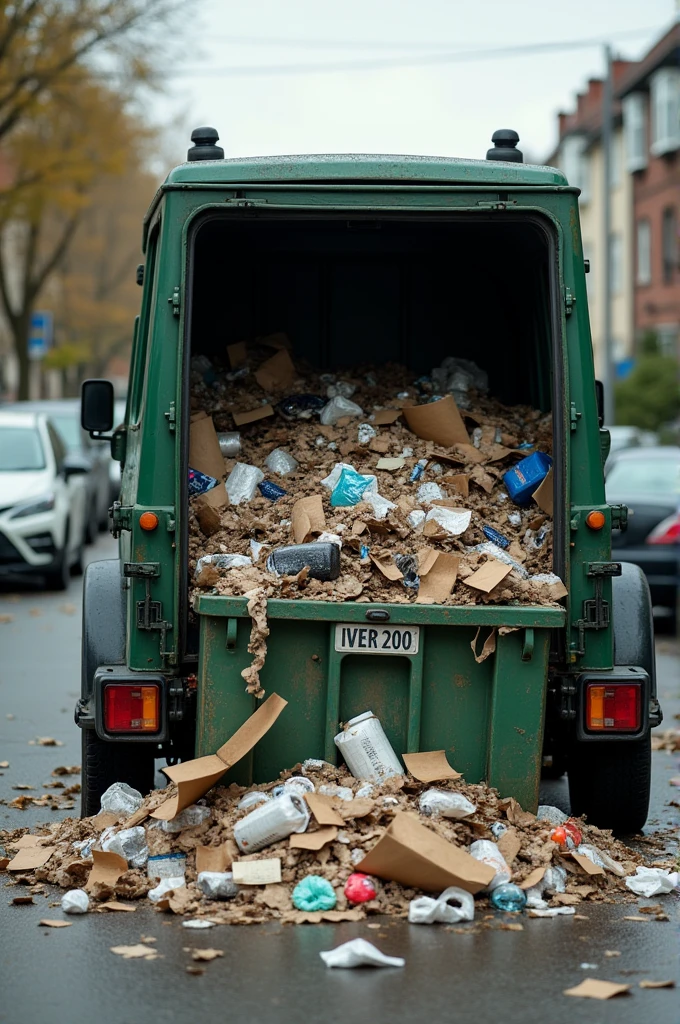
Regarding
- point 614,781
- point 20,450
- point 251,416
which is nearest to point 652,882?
point 614,781

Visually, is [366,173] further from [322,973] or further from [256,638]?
[322,973]

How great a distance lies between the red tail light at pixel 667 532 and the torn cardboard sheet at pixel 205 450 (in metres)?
7.19

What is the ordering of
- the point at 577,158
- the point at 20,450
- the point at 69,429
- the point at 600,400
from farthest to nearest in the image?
1. the point at 577,158
2. the point at 69,429
3. the point at 20,450
4. the point at 600,400

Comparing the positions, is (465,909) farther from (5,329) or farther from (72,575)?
(5,329)

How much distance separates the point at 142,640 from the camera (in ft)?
17.6

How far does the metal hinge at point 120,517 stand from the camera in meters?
5.51

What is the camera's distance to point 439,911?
4633 millimetres

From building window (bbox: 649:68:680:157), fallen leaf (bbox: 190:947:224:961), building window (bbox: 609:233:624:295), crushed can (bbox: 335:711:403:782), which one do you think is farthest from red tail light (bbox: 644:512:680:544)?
building window (bbox: 609:233:624:295)

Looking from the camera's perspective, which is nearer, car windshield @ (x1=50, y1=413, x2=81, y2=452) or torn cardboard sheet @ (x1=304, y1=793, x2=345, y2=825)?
torn cardboard sheet @ (x1=304, y1=793, x2=345, y2=825)

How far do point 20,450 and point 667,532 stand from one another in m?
6.29

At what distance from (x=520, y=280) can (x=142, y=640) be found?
2407 millimetres

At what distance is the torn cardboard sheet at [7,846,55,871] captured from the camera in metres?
5.30

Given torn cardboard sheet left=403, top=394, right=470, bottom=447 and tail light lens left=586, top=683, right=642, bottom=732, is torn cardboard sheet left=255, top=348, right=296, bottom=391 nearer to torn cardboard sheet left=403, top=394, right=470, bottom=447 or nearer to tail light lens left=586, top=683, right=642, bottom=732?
torn cardboard sheet left=403, top=394, right=470, bottom=447

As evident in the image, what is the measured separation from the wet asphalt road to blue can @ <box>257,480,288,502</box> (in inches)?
70.7
